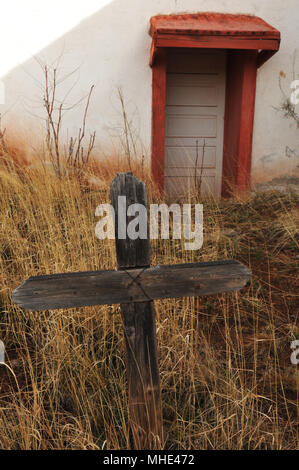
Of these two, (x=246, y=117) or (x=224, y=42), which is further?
(x=246, y=117)

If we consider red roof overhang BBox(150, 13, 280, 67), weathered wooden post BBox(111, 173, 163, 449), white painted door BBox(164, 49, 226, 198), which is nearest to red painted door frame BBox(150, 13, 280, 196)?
red roof overhang BBox(150, 13, 280, 67)

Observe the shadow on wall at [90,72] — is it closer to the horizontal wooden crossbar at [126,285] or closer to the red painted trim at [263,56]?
the red painted trim at [263,56]

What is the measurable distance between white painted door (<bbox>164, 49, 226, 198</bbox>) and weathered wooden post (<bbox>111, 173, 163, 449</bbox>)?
477 cm

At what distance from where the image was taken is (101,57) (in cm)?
559

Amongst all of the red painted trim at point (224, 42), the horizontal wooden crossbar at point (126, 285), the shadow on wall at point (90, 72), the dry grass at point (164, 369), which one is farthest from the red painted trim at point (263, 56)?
the horizontal wooden crossbar at point (126, 285)

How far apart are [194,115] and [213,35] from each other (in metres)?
1.42

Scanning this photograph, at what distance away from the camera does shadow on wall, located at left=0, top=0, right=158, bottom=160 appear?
18.1 feet

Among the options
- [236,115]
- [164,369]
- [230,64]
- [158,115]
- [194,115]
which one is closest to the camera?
[164,369]

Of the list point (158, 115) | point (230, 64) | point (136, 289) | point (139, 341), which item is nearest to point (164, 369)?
point (139, 341)

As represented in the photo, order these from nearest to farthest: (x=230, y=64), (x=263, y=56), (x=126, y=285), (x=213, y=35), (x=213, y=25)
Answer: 1. (x=126, y=285)
2. (x=213, y=35)
3. (x=213, y=25)
4. (x=263, y=56)
5. (x=230, y=64)

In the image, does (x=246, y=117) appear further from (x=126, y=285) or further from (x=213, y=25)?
(x=126, y=285)

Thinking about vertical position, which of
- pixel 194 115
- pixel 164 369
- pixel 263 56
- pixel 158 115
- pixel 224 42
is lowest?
pixel 164 369

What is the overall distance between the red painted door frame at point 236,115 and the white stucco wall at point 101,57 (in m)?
0.12

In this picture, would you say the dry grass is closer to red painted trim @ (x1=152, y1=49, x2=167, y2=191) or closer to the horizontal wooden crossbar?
the horizontal wooden crossbar
